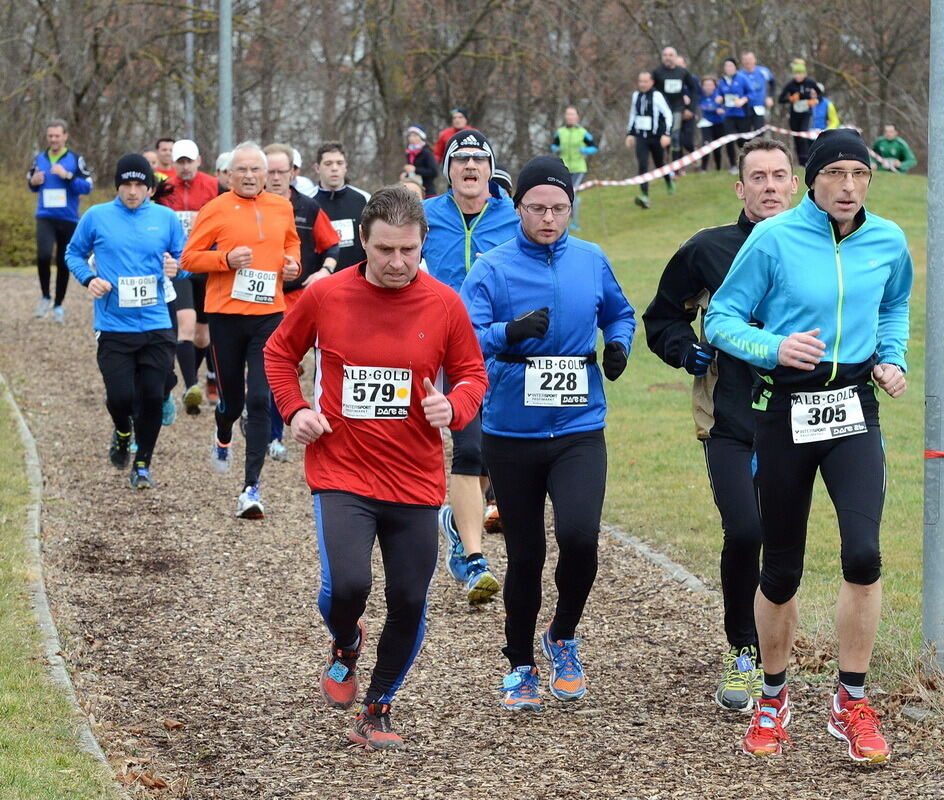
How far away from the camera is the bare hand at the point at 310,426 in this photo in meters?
5.40

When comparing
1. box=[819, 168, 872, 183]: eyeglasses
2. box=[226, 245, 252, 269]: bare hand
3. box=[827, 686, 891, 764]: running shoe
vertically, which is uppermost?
box=[819, 168, 872, 183]: eyeglasses

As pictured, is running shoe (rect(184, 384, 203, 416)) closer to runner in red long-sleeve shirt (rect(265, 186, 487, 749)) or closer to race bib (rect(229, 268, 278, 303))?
race bib (rect(229, 268, 278, 303))

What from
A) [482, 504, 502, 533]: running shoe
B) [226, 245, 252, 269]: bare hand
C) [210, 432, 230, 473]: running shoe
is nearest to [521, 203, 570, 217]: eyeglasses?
[482, 504, 502, 533]: running shoe

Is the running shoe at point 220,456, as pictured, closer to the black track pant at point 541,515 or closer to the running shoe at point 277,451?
the running shoe at point 277,451

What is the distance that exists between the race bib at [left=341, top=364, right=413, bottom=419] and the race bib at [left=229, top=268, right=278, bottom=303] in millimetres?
4559

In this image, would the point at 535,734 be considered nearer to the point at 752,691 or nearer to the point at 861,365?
the point at 752,691

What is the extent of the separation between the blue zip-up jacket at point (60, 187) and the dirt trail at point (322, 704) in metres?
8.70

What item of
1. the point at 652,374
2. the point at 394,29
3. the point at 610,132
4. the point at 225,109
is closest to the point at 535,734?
the point at 652,374

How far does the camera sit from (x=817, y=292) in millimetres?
5223

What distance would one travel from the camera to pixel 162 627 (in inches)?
292

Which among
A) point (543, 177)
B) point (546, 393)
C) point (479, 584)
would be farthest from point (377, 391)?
point (479, 584)

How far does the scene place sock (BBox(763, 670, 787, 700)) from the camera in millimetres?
5586

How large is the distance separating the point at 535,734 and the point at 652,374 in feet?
36.6

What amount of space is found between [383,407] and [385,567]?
1.94 ft
